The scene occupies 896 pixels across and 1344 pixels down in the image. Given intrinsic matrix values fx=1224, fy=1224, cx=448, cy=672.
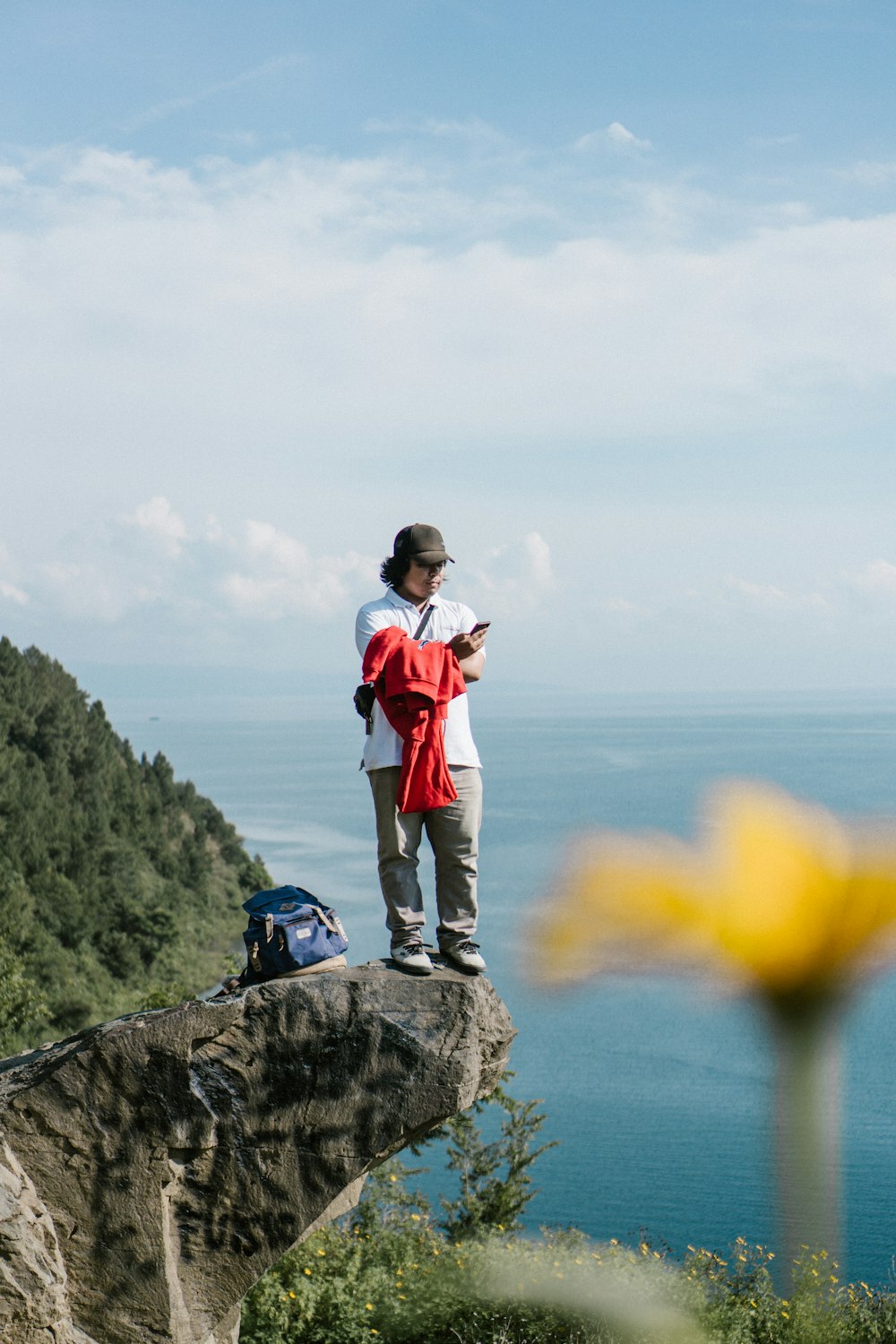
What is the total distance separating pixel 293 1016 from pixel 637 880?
3278 millimetres

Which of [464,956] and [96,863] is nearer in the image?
[464,956]

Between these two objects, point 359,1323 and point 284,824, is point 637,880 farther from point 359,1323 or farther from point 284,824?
point 284,824

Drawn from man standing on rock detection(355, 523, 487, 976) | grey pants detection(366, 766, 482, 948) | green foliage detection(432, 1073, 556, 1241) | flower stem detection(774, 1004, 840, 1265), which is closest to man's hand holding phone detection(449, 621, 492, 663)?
man standing on rock detection(355, 523, 487, 976)

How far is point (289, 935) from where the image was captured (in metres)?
6.22

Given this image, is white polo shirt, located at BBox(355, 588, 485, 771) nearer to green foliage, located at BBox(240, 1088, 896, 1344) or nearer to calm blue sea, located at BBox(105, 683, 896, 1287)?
calm blue sea, located at BBox(105, 683, 896, 1287)

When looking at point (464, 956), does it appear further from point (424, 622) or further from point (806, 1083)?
point (806, 1083)

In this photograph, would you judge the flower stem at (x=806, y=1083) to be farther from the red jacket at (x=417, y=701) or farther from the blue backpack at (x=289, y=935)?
the blue backpack at (x=289, y=935)

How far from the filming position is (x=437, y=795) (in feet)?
18.9

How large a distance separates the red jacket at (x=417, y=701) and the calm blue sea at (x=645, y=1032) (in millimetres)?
704

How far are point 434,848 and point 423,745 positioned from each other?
24.2 inches

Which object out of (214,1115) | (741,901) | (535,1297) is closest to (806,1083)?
(741,901)

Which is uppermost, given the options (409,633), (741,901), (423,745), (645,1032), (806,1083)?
(409,633)

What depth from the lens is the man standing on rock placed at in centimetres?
573

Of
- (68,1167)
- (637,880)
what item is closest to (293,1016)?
(68,1167)
